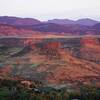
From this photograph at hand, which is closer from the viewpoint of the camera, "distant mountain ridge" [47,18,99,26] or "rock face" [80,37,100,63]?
"rock face" [80,37,100,63]

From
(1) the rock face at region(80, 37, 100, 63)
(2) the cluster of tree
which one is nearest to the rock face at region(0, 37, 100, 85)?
(1) the rock face at region(80, 37, 100, 63)

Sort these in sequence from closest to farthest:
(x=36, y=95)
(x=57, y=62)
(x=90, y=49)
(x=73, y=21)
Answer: (x=36, y=95), (x=57, y=62), (x=90, y=49), (x=73, y=21)

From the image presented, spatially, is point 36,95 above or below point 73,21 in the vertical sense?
above

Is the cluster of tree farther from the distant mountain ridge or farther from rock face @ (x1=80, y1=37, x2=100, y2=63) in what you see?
the distant mountain ridge

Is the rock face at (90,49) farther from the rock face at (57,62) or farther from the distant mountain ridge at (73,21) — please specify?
the distant mountain ridge at (73,21)

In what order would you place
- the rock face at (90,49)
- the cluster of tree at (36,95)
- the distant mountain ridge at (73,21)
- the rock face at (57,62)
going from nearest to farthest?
1. the cluster of tree at (36,95)
2. the rock face at (57,62)
3. the rock face at (90,49)
4. the distant mountain ridge at (73,21)

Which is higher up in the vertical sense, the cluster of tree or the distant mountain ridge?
the cluster of tree

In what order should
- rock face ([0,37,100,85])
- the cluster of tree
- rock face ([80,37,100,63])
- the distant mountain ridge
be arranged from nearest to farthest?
the cluster of tree
rock face ([0,37,100,85])
rock face ([80,37,100,63])
the distant mountain ridge

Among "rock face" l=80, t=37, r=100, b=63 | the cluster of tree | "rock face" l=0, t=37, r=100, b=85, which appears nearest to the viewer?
the cluster of tree

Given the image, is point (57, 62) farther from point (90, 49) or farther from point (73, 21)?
point (73, 21)

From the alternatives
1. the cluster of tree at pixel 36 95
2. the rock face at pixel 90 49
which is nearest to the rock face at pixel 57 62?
the rock face at pixel 90 49

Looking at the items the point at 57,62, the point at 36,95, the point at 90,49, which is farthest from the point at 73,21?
the point at 36,95
